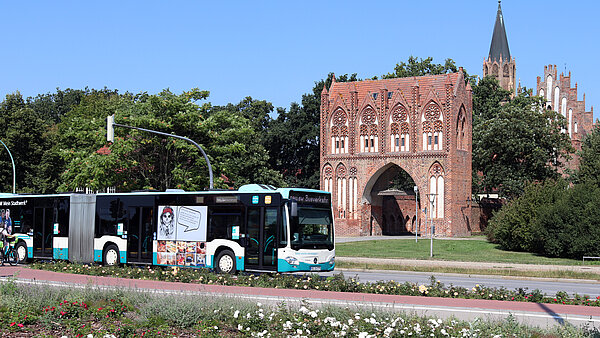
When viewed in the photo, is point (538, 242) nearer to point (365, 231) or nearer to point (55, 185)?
point (365, 231)

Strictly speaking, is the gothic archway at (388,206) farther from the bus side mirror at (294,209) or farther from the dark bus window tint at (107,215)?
the bus side mirror at (294,209)

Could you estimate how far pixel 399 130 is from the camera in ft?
203

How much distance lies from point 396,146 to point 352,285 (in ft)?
152

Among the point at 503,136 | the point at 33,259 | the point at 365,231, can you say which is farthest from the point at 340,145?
the point at 33,259

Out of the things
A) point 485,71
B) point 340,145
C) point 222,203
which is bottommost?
point 222,203

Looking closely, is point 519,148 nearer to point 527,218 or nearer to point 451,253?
point 527,218

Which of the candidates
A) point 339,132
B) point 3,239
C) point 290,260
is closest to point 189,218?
point 290,260

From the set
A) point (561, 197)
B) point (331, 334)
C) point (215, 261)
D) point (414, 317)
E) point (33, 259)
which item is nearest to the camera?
point (331, 334)

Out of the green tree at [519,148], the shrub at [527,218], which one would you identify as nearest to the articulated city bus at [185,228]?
the shrub at [527,218]

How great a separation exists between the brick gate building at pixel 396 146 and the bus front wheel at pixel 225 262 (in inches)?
1573

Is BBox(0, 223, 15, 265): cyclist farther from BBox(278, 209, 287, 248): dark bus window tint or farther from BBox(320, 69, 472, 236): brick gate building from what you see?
BBox(320, 69, 472, 236): brick gate building

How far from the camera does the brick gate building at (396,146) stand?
197 ft

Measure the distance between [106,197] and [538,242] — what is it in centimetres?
2467

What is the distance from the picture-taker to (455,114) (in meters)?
59.8
